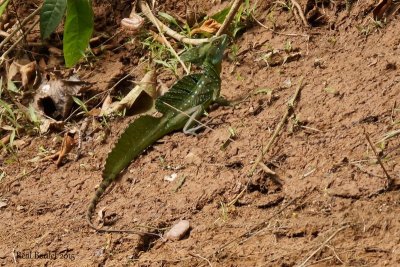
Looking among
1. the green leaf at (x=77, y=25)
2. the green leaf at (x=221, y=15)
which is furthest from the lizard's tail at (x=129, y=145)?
the green leaf at (x=221, y=15)

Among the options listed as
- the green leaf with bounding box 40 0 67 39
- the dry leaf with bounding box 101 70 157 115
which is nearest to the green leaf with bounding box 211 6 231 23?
the dry leaf with bounding box 101 70 157 115

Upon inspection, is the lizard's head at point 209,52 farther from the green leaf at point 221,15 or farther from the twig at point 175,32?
the green leaf at point 221,15

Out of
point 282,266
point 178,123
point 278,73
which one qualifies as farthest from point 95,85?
point 282,266

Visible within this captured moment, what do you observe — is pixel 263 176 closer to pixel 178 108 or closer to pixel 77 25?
pixel 178 108

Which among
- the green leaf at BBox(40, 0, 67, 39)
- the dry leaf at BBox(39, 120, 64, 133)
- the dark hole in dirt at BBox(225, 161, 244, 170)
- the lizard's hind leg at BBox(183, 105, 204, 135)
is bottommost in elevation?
the dry leaf at BBox(39, 120, 64, 133)

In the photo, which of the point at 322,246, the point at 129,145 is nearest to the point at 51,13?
the point at 129,145

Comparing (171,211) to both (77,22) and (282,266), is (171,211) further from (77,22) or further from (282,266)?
(77,22)

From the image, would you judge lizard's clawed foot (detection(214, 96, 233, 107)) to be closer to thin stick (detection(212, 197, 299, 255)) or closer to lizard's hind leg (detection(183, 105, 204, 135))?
lizard's hind leg (detection(183, 105, 204, 135))
